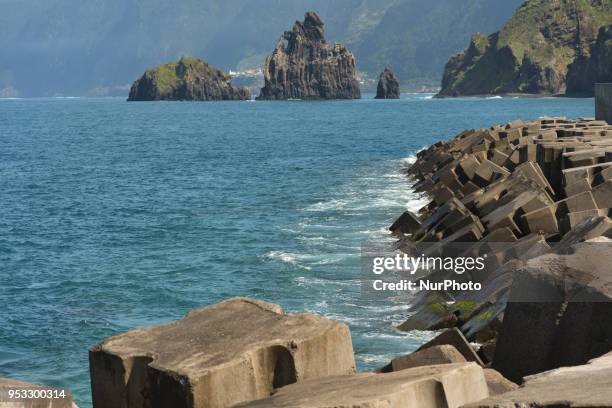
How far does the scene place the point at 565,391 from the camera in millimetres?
5852

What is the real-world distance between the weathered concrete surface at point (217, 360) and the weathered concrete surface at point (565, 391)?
1749mm

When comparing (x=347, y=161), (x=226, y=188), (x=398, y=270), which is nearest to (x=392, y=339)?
(x=398, y=270)

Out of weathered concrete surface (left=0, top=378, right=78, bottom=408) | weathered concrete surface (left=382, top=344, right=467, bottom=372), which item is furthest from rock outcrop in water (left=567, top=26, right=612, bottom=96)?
weathered concrete surface (left=0, top=378, right=78, bottom=408)

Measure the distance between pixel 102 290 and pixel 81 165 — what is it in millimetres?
36399

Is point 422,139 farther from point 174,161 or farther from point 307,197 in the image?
point 307,197

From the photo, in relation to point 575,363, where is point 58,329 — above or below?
below

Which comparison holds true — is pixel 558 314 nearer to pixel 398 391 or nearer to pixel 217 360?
pixel 398 391

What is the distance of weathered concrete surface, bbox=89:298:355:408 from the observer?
7.14 metres

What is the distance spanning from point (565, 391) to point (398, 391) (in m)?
0.99

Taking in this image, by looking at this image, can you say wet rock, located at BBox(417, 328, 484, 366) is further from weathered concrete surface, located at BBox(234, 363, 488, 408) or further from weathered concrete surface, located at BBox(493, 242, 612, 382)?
weathered concrete surface, located at BBox(234, 363, 488, 408)

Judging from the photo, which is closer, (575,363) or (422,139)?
(575,363)

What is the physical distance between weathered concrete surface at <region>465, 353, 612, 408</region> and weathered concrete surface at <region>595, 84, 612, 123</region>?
34266 millimetres

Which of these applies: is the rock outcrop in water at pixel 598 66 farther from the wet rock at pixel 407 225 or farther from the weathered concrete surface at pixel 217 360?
the weathered concrete surface at pixel 217 360

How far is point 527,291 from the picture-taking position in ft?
28.0
